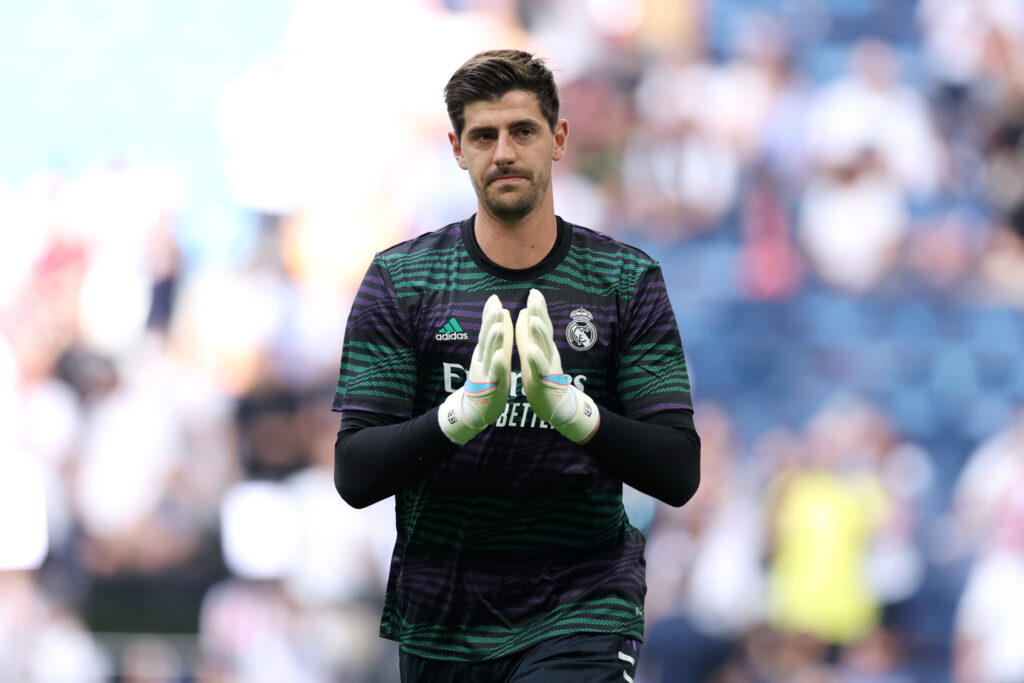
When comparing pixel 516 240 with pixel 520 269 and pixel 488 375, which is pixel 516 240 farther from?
pixel 488 375

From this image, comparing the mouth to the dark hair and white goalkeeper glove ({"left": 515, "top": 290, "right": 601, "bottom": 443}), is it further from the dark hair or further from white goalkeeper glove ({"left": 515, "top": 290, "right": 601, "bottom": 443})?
white goalkeeper glove ({"left": 515, "top": 290, "right": 601, "bottom": 443})

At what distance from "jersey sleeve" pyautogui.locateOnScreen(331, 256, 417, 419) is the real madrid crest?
1.19 ft

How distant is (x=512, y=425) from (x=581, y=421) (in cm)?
29

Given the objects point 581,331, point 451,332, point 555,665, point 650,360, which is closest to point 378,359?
point 451,332

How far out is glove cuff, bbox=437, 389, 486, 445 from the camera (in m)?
2.62

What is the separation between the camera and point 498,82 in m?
2.92

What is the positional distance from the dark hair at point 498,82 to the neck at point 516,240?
222mm

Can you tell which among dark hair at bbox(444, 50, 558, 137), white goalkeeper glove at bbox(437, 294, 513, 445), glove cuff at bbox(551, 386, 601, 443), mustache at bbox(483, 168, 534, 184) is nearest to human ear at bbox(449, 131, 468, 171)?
dark hair at bbox(444, 50, 558, 137)

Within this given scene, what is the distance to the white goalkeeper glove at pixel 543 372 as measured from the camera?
2594 mm

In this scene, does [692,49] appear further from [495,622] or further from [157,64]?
[495,622]

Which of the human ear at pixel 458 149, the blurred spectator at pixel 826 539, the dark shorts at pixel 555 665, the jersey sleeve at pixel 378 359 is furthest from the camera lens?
the blurred spectator at pixel 826 539

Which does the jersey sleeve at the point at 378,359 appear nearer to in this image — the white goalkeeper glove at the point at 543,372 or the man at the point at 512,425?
the man at the point at 512,425

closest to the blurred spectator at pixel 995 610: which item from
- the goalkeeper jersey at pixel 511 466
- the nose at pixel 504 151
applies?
the goalkeeper jersey at pixel 511 466

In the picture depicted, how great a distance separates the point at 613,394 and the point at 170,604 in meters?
4.07
